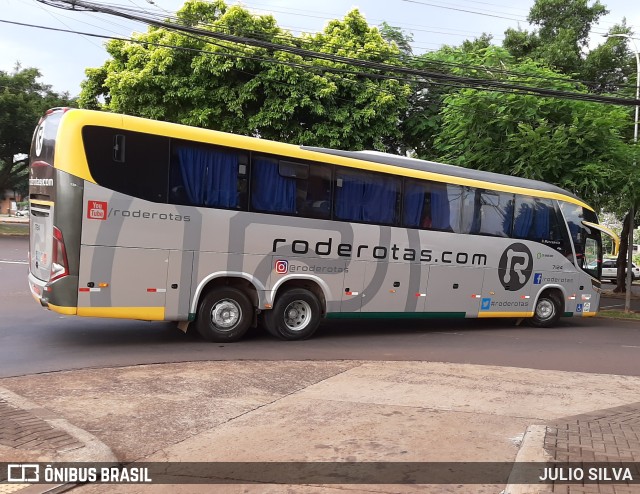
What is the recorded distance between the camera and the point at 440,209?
1184 cm

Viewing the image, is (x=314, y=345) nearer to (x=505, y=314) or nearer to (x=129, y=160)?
(x=129, y=160)

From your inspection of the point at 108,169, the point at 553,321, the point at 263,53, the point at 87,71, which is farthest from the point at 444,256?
the point at 87,71

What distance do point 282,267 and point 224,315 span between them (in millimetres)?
1255

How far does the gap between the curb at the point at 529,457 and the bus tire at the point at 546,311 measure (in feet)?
29.6

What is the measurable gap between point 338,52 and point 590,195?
9289 millimetres

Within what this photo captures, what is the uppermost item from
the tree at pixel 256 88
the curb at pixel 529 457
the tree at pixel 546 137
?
the tree at pixel 256 88

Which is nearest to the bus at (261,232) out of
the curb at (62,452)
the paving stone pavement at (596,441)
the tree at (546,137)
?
the tree at (546,137)

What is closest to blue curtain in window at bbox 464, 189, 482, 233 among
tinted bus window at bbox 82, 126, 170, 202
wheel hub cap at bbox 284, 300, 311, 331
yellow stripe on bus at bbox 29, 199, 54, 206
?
wheel hub cap at bbox 284, 300, 311, 331

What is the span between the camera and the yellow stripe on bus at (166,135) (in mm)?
8164

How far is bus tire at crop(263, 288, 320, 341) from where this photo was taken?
33.0 ft

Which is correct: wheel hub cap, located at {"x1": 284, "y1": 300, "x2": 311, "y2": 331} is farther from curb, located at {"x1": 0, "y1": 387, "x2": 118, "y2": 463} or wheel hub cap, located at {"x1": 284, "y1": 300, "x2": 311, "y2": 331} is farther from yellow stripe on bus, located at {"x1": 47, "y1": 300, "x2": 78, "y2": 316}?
curb, located at {"x1": 0, "y1": 387, "x2": 118, "y2": 463}

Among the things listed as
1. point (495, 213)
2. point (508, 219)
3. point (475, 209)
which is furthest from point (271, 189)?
point (508, 219)

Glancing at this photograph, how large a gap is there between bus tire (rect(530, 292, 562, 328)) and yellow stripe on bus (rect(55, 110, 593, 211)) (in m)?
4.11

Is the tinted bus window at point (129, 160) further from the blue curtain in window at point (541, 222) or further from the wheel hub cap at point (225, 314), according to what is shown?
the blue curtain in window at point (541, 222)
